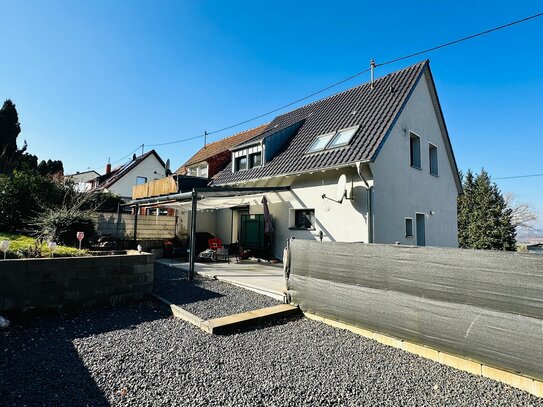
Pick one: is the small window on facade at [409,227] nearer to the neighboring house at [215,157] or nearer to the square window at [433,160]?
the square window at [433,160]

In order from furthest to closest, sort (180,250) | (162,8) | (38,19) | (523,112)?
(523,112), (180,250), (162,8), (38,19)

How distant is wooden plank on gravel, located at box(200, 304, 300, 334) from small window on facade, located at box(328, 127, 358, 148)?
838cm

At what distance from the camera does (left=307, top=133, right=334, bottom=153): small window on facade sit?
1403 centimetres

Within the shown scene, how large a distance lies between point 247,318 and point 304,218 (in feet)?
27.9

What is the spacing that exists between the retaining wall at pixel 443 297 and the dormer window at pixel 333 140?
26.0 feet

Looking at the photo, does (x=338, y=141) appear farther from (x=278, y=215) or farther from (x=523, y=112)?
(x=523, y=112)

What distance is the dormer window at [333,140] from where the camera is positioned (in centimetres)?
1326

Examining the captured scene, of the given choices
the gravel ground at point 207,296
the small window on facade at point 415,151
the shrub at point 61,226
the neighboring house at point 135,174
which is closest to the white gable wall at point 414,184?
the small window on facade at point 415,151

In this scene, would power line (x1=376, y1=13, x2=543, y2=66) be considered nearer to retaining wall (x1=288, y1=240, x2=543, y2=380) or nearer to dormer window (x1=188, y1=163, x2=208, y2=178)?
retaining wall (x1=288, y1=240, x2=543, y2=380)

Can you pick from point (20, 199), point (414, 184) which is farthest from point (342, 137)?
point (20, 199)

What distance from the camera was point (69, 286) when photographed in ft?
22.0

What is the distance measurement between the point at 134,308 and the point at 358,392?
5680 millimetres

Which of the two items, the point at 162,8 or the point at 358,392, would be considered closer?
the point at 358,392

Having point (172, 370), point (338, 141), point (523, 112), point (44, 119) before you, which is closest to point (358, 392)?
point (172, 370)
